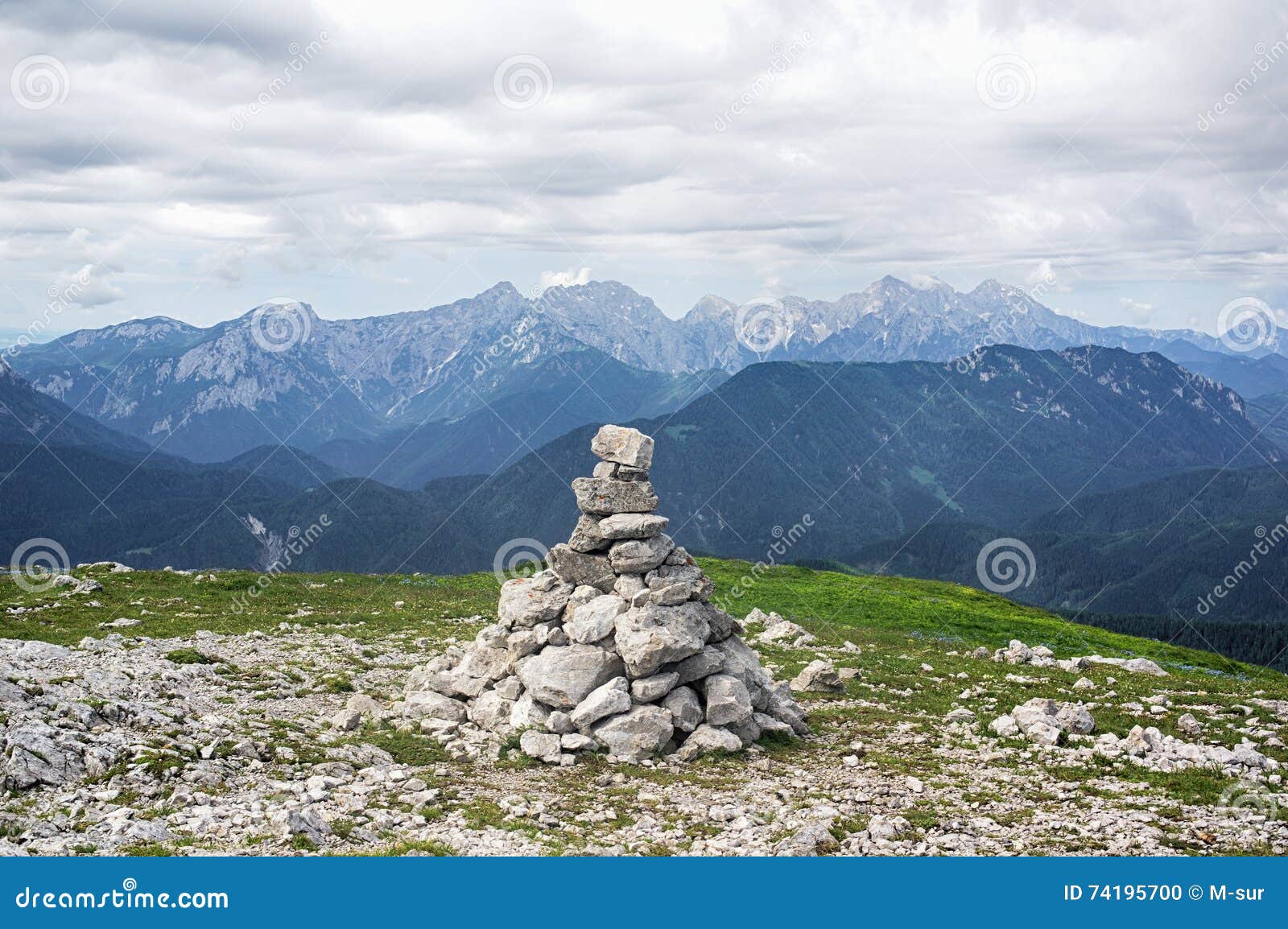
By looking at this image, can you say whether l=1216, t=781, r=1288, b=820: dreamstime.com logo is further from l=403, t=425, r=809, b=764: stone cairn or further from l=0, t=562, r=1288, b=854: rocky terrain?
l=403, t=425, r=809, b=764: stone cairn

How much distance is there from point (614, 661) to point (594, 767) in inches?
165

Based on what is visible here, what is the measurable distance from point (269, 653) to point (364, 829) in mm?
24969

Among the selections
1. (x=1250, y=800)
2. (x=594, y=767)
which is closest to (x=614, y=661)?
(x=594, y=767)

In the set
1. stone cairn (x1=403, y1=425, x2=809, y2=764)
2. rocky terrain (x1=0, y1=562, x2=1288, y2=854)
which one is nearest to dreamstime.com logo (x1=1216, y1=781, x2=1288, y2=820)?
rocky terrain (x1=0, y1=562, x2=1288, y2=854)

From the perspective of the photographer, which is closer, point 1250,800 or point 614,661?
point 1250,800

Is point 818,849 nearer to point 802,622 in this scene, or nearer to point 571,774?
point 571,774

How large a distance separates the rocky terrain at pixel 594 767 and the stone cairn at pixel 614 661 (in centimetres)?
102

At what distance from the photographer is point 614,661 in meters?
30.7

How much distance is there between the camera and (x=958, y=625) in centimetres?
7181

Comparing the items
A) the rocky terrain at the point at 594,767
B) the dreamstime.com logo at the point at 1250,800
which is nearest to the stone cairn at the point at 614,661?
the rocky terrain at the point at 594,767

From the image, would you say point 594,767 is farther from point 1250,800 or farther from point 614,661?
point 1250,800

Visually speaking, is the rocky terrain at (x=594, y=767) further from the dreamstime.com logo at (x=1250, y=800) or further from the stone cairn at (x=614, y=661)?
the stone cairn at (x=614, y=661)

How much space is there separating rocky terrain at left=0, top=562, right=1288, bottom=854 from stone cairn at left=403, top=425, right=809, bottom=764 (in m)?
1.02

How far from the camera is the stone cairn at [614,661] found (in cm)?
2912
